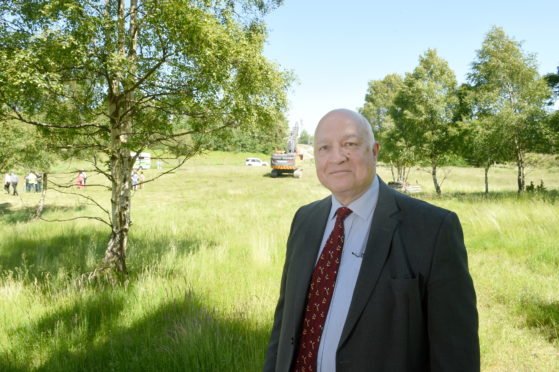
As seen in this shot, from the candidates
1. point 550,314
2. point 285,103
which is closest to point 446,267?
point 550,314

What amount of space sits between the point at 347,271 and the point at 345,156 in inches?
21.2

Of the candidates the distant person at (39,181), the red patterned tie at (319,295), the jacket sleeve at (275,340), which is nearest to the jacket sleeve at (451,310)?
the red patterned tie at (319,295)

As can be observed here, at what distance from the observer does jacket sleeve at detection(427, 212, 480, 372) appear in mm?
1390

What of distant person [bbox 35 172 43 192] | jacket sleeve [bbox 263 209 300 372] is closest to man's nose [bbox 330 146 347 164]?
jacket sleeve [bbox 263 209 300 372]

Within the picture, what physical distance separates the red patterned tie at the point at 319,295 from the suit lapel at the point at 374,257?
17 cm

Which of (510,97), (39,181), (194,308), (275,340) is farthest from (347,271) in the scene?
(39,181)

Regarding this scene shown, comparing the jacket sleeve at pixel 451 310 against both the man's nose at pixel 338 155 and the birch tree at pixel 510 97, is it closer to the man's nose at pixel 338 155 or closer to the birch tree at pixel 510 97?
the man's nose at pixel 338 155

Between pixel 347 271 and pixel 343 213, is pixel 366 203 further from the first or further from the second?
pixel 347 271

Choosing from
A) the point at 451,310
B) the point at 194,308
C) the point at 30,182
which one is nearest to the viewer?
the point at 451,310

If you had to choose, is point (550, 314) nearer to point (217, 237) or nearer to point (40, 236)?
point (217, 237)

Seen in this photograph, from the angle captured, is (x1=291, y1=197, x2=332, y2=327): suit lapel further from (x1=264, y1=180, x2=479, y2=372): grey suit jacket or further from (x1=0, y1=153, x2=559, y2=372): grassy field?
(x1=0, y1=153, x2=559, y2=372): grassy field

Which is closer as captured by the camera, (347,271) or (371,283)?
(371,283)

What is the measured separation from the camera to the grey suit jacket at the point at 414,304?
4.58ft

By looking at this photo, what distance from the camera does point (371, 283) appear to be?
4.76ft
